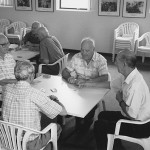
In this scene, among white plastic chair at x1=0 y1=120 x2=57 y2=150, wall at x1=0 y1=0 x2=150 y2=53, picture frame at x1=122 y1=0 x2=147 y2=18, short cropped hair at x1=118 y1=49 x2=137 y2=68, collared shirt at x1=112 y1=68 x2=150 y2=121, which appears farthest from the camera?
wall at x1=0 y1=0 x2=150 y2=53

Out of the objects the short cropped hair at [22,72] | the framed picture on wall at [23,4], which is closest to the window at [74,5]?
the framed picture on wall at [23,4]

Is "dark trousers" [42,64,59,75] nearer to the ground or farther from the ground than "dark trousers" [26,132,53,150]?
farther from the ground

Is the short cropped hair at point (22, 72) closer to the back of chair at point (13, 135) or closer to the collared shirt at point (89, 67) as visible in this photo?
the back of chair at point (13, 135)

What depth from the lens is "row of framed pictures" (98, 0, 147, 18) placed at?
6.97 m

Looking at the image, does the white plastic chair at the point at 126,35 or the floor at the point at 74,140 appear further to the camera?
the white plastic chair at the point at 126,35

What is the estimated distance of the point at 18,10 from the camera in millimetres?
8500

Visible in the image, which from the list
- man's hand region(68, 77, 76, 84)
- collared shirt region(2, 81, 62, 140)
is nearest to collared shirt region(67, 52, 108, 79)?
man's hand region(68, 77, 76, 84)

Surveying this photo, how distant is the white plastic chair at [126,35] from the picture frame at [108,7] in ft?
1.39

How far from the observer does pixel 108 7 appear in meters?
7.28

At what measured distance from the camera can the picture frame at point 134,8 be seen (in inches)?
273

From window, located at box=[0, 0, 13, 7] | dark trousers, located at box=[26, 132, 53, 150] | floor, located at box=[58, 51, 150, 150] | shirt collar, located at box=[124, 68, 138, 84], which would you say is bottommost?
floor, located at box=[58, 51, 150, 150]

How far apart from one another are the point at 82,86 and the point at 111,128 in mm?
632

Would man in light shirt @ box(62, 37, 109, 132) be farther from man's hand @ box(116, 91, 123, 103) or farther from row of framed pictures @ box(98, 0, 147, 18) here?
row of framed pictures @ box(98, 0, 147, 18)

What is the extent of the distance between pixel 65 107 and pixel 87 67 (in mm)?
991
